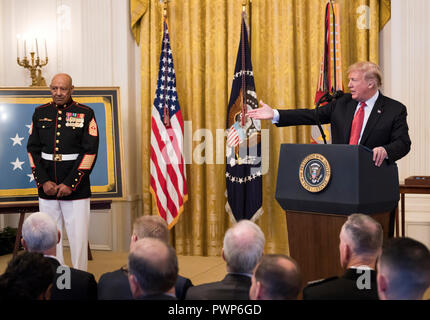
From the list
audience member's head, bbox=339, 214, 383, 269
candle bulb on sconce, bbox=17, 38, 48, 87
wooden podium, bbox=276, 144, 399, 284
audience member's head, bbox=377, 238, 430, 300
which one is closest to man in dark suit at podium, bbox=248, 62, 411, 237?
wooden podium, bbox=276, 144, 399, 284

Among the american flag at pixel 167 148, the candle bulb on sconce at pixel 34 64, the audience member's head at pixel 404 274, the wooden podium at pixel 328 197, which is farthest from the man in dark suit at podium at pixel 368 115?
the candle bulb on sconce at pixel 34 64

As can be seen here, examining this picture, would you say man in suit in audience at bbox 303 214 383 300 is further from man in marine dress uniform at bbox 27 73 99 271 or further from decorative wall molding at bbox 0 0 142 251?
decorative wall molding at bbox 0 0 142 251

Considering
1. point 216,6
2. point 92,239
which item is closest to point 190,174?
point 92,239

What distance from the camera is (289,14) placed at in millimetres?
5754

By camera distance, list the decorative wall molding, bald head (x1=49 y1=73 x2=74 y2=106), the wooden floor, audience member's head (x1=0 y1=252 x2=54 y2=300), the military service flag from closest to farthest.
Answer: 1. audience member's head (x1=0 y1=252 x2=54 y2=300)
2. bald head (x1=49 y1=73 x2=74 y2=106)
3. the wooden floor
4. the military service flag
5. the decorative wall molding

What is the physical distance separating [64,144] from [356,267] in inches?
113

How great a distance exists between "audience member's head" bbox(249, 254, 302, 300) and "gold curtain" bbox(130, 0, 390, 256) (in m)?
4.22

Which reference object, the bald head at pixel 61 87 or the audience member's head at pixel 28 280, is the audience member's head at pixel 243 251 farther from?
the bald head at pixel 61 87

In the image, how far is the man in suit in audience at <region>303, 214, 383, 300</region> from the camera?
189cm

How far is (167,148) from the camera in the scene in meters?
5.90

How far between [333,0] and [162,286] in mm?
4550

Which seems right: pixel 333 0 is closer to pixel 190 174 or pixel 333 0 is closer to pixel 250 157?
pixel 250 157

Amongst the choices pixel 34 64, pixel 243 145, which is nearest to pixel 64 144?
pixel 243 145

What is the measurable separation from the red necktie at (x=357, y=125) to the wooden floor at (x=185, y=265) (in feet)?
7.18
